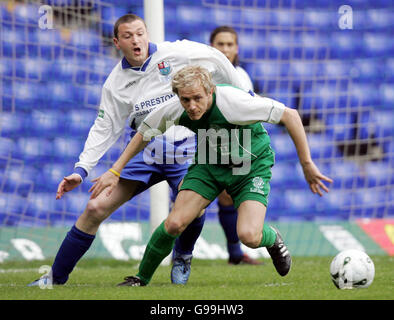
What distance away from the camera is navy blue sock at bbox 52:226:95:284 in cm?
449

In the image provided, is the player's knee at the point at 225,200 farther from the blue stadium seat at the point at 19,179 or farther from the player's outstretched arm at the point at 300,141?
the blue stadium seat at the point at 19,179

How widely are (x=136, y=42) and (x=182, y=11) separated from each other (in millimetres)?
4574

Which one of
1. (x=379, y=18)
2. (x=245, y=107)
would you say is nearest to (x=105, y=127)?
(x=245, y=107)

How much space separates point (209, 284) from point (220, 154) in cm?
82

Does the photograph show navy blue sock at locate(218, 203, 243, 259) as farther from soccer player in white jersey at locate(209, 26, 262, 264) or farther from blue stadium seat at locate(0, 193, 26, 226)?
blue stadium seat at locate(0, 193, 26, 226)

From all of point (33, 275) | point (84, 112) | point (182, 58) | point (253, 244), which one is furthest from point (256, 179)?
point (84, 112)

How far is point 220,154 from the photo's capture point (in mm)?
4242

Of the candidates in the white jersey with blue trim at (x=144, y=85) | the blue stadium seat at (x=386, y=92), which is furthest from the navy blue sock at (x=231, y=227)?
the blue stadium seat at (x=386, y=92)

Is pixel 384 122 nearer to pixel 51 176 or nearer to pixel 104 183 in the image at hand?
pixel 51 176

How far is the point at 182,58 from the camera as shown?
468 centimetres

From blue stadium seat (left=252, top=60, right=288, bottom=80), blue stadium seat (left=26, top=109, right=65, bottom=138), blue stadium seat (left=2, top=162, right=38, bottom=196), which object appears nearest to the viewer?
blue stadium seat (left=2, top=162, right=38, bottom=196)

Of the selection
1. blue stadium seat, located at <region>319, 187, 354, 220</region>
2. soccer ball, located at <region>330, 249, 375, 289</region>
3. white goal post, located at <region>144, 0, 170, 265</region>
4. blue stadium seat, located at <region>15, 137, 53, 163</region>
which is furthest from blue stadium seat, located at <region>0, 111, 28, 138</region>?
soccer ball, located at <region>330, 249, 375, 289</region>

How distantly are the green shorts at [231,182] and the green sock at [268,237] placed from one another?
0.53 ft

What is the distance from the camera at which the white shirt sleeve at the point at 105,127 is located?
4535 millimetres
